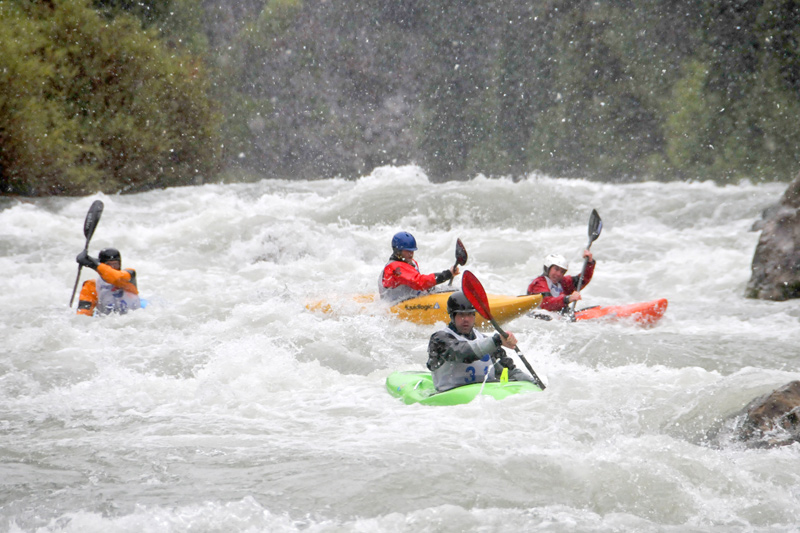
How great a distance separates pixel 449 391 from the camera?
4.43 metres

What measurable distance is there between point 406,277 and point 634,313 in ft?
6.53

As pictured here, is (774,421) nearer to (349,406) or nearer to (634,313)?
(349,406)

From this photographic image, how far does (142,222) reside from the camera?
44.7 feet

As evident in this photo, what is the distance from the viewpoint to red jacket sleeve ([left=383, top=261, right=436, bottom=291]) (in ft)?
23.4

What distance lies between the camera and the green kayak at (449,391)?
4.31 meters

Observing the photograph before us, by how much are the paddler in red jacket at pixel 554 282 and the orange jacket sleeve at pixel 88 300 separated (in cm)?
377

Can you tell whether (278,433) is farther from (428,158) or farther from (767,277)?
(428,158)

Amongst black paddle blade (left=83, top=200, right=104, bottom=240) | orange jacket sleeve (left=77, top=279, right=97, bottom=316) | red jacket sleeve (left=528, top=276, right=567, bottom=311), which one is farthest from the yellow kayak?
black paddle blade (left=83, top=200, right=104, bottom=240)

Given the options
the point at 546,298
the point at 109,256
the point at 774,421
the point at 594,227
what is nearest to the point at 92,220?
the point at 109,256

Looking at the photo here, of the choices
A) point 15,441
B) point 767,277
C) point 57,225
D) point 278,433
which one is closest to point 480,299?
point 278,433

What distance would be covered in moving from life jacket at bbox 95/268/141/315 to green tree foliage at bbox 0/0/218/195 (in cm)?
845

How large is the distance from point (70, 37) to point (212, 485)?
52.6ft

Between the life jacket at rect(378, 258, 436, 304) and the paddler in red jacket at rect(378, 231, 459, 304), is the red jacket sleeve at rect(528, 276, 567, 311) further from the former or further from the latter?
the life jacket at rect(378, 258, 436, 304)

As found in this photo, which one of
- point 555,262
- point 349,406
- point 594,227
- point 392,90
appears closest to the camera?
point 349,406
